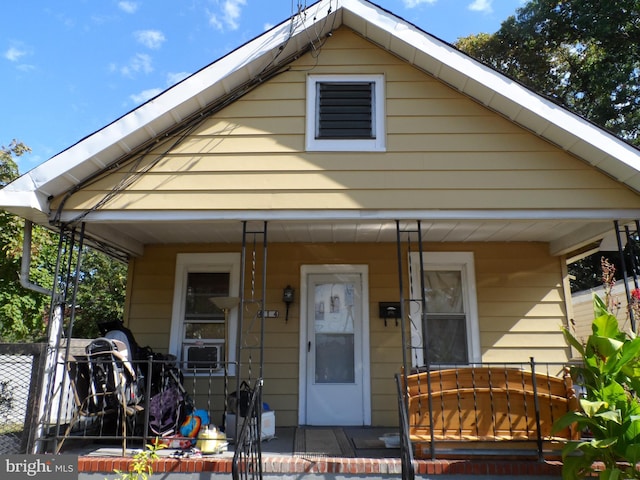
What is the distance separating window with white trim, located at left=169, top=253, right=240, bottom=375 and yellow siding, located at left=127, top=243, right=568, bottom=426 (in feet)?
0.40

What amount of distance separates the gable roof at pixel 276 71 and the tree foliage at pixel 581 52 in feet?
35.6

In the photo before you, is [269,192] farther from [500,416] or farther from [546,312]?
[546,312]

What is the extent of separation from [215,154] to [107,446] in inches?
128

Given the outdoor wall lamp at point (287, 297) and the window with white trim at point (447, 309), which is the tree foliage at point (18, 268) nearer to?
the outdoor wall lamp at point (287, 297)

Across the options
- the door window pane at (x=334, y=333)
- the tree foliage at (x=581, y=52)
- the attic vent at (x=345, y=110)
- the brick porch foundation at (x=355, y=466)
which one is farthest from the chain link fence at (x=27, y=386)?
the tree foliage at (x=581, y=52)

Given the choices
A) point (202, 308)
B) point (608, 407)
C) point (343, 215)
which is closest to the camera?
point (608, 407)

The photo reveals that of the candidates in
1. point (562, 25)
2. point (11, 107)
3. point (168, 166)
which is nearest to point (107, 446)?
point (168, 166)

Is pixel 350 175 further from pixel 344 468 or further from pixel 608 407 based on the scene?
pixel 608 407

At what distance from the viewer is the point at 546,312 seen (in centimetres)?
603

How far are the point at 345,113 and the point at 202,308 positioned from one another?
332cm

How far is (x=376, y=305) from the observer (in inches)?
240

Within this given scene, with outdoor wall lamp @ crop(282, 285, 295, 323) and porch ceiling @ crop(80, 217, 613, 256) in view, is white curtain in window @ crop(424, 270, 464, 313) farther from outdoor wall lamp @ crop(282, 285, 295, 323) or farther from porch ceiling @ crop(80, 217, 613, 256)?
outdoor wall lamp @ crop(282, 285, 295, 323)

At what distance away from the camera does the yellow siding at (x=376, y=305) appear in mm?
5914

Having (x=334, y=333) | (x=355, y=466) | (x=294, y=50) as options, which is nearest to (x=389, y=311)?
(x=334, y=333)
